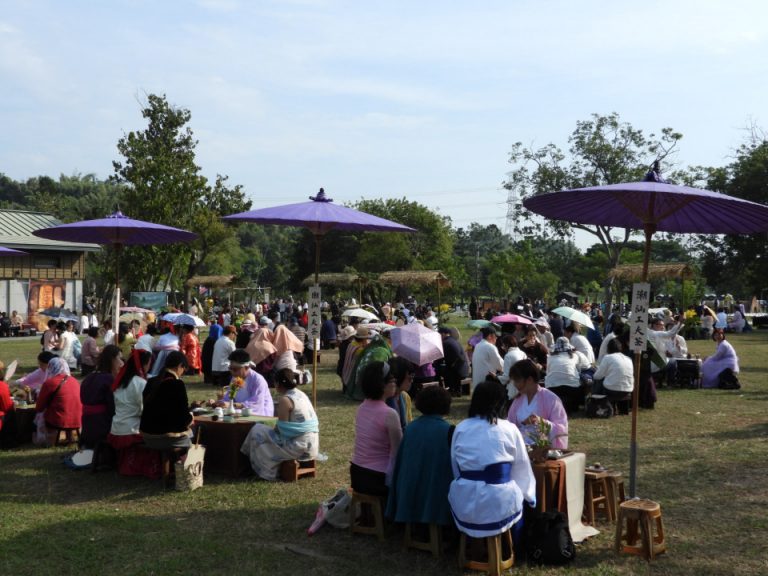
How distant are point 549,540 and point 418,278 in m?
27.1

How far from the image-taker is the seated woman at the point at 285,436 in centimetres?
718

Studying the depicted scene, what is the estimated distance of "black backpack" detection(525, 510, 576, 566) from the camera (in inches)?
199

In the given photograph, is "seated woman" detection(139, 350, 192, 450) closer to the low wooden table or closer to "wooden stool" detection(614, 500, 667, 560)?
the low wooden table

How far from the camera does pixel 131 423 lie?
25.4 ft

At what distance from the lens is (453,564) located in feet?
16.9

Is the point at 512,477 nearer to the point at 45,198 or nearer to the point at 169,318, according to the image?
the point at 169,318

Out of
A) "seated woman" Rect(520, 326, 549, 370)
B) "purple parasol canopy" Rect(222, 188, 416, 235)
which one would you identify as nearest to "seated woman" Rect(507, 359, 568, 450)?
"purple parasol canopy" Rect(222, 188, 416, 235)

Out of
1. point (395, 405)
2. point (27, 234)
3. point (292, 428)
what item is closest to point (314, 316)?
point (292, 428)

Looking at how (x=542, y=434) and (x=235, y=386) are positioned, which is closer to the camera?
(x=542, y=434)

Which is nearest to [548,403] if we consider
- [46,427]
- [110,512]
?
[110,512]

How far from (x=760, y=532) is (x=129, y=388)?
6.06m

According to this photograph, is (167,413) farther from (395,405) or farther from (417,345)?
(417,345)

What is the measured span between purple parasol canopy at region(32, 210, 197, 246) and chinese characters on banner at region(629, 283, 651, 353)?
6.41m

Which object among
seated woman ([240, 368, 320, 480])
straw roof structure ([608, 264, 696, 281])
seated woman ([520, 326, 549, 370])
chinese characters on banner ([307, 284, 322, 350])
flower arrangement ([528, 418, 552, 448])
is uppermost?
straw roof structure ([608, 264, 696, 281])
